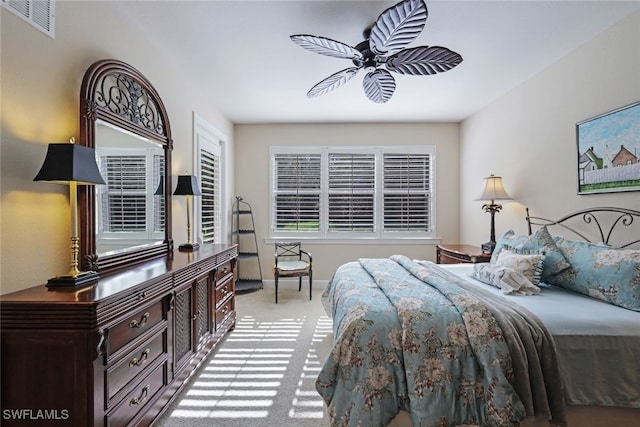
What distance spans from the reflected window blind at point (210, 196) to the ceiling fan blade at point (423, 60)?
8.10 feet

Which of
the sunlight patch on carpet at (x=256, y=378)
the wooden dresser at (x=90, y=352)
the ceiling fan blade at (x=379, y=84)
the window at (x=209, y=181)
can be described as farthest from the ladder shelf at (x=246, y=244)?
the wooden dresser at (x=90, y=352)

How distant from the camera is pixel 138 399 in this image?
1.67m

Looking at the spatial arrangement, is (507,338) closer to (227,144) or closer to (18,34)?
(18,34)

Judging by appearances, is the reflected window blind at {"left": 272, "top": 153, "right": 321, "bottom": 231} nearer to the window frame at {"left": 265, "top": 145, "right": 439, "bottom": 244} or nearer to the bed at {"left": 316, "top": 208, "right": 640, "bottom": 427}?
the window frame at {"left": 265, "top": 145, "right": 439, "bottom": 244}

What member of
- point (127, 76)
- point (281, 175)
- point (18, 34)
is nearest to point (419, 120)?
point (281, 175)

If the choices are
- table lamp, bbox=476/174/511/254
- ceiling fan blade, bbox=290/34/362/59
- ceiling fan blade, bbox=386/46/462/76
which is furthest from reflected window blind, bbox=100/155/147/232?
table lamp, bbox=476/174/511/254

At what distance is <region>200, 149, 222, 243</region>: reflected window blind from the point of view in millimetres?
3788

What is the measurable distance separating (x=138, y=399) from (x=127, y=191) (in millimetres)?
1342

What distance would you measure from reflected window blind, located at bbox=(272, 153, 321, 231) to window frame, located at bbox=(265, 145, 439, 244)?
0.18ft

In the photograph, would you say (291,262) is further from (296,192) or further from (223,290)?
(223,290)

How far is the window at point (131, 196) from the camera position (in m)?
2.02

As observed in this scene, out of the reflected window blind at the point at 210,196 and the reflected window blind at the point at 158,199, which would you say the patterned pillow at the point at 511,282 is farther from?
the reflected window blind at the point at 210,196

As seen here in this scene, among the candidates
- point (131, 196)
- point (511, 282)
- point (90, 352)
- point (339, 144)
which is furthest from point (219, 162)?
point (511, 282)

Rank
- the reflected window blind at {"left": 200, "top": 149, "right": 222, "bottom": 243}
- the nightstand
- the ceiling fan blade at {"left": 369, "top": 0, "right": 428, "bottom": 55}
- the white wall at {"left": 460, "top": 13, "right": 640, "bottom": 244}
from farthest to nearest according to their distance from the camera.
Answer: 1. the reflected window blind at {"left": 200, "top": 149, "right": 222, "bottom": 243}
2. the nightstand
3. the white wall at {"left": 460, "top": 13, "right": 640, "bottom": 244}
4. the ceiling fan blade at {"left": 369, "top": 0, "right": 428, "bottom": 55}
